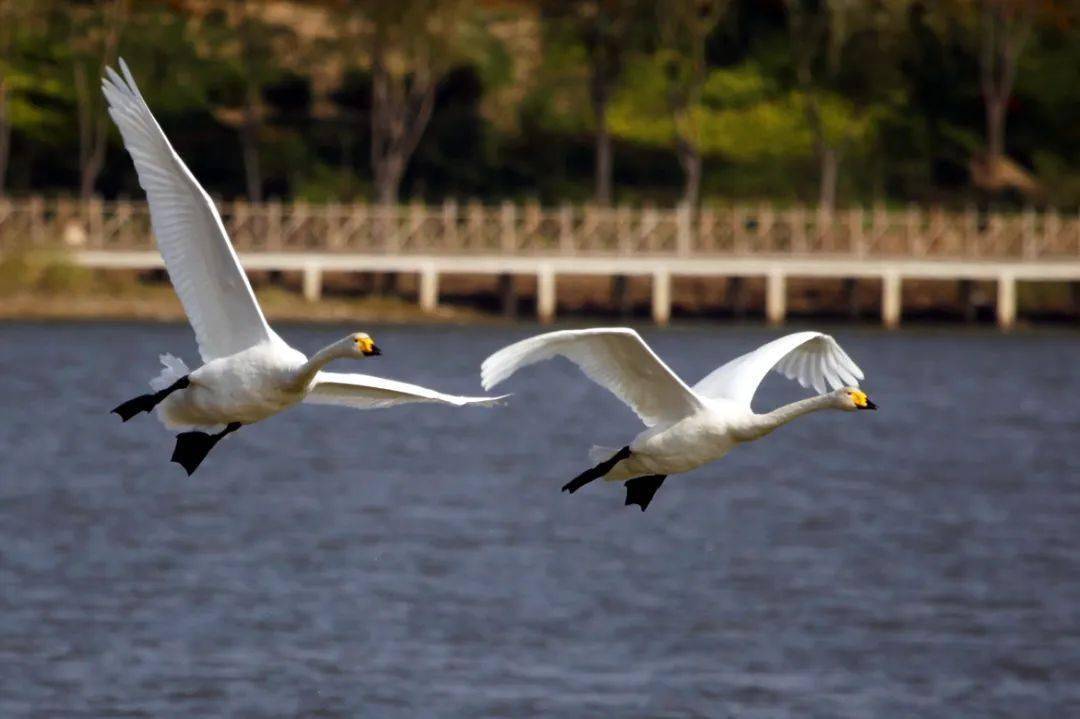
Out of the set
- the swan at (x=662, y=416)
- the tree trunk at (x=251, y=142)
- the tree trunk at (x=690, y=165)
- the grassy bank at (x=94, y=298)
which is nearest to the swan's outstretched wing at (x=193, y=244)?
the swan at (x=662, y=416)

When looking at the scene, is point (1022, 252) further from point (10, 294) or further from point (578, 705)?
point (578, 705)

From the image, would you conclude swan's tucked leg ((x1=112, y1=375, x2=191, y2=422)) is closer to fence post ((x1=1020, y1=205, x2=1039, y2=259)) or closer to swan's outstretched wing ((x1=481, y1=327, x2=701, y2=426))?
swan's outstretched wing ((x1=481, y1=327, x2=701, y2=426))

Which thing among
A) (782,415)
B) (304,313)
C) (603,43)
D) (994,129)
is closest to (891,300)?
(994,129)

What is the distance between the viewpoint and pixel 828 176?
59906 mm

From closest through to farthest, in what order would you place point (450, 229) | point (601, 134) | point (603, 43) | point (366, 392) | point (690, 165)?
point (366, 392) → point (450, 229) → point (601, 134) → point (690, 165) → point (603, 43)

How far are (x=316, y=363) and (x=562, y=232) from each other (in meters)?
42.7

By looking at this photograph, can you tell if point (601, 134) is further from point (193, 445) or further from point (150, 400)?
point (150, 400)

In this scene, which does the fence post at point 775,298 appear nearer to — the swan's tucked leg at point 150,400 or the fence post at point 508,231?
the fence post at point 508,231

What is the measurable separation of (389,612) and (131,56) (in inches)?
1330

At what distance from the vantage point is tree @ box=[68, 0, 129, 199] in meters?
58.1

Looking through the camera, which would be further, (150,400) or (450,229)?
(450,229)

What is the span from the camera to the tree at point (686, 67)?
59709 millimetres

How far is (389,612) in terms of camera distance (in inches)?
1115

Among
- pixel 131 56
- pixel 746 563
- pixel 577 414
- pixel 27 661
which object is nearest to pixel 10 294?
pixel 131 56
